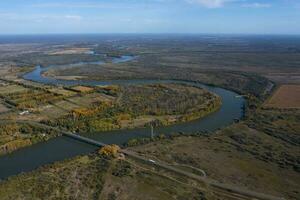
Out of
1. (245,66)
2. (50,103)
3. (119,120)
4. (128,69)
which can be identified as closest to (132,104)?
(119,120)

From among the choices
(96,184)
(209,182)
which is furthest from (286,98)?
(96,184)

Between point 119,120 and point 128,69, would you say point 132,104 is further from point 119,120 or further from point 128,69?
point 128,69

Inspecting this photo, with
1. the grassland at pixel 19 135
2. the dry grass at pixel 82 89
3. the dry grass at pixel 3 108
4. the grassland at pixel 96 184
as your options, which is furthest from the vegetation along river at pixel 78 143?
the dry grass at pixel 82 89

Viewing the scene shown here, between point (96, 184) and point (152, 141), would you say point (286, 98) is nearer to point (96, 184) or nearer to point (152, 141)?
point (152, 141)

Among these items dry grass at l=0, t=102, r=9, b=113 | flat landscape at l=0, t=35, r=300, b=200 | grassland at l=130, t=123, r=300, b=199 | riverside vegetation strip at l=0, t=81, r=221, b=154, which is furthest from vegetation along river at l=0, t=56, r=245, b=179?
dry grass at l=0, t=102, r=9, b=113

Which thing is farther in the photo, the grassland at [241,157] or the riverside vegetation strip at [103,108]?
the riverside vegetation strip at [103,108]

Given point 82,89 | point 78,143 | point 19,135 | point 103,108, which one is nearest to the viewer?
point 78,143

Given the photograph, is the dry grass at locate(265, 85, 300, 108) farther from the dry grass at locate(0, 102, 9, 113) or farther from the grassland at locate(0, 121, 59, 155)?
the dry grass at locate(0, 102, 9, 113)

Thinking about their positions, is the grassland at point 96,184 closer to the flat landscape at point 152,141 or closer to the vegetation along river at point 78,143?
the flat landscape at point 152,141
